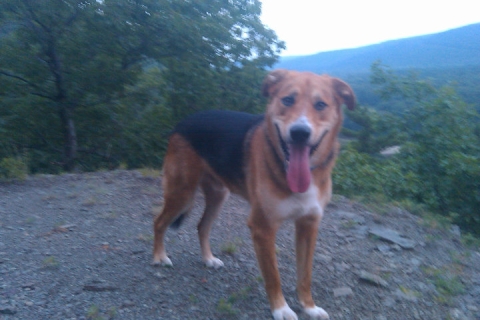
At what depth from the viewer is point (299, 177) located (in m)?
3.19

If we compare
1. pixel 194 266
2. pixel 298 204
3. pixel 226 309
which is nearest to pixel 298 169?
pixel 298 204

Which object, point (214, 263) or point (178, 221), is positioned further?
point (178, 221)

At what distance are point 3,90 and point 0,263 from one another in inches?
275

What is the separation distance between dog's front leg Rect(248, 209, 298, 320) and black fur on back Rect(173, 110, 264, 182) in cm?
53

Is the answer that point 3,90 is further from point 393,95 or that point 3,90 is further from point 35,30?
point 393,95

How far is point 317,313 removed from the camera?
350 cm

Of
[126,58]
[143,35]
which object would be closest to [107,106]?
[126,58]

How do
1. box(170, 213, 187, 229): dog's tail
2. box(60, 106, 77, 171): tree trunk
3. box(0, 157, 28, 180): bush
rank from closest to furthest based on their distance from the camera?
1. box(170, 213, 187, 229): dog's tail
2. box(0, 157, 28, 180): bush
3. box(60, 106, 77, 171): tree trunk

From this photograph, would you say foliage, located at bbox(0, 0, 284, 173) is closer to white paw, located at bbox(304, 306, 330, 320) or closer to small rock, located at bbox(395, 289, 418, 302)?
small rock, located at bbox(395, 289, 418, 302)

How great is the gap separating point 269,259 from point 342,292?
3.07 ft

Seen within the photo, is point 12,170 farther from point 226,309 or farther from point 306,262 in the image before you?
point 306,262

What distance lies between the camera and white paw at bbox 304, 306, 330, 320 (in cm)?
348

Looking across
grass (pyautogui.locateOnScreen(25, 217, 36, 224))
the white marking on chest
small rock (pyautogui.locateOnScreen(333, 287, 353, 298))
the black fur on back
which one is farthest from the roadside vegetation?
the white marking on chest

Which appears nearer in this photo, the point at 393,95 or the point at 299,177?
the point at 299,177
